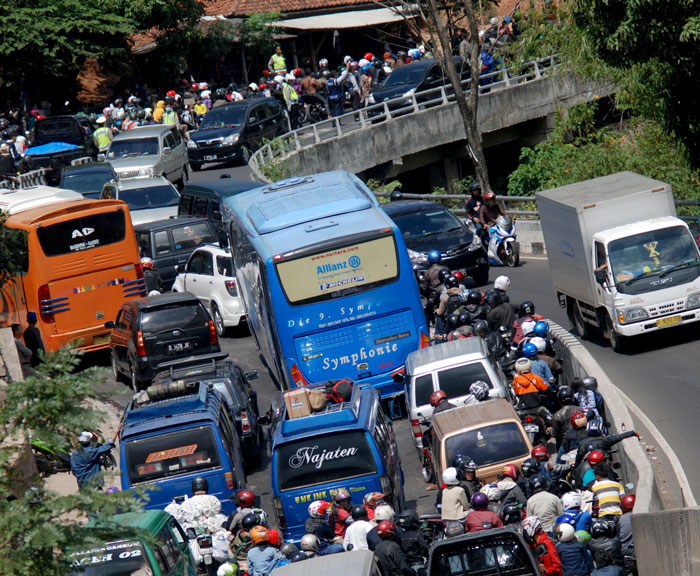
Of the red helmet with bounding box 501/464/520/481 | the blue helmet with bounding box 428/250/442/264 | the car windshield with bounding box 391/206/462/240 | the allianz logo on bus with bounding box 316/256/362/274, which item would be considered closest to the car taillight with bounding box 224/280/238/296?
the car windshield with bounding box 391/206/462/240

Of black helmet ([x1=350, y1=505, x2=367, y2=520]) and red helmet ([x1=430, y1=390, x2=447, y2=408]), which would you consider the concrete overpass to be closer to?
red helmet ([x1=430, y1=390, x2=447, y2=408])

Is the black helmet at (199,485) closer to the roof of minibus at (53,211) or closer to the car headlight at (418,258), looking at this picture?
the roof of minibus at (53,211)

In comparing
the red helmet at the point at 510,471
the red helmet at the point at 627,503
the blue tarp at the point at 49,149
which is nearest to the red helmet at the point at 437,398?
the red helmet at the point at 510,471

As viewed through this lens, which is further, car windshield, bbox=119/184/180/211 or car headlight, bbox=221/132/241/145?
car headlight, bbox=221/132/241/145

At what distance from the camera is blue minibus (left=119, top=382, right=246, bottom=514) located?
47.5ft

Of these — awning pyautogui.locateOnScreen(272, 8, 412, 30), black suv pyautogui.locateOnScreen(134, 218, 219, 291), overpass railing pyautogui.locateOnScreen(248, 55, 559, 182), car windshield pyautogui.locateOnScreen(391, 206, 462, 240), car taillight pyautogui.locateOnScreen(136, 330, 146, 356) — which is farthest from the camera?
awning pyautogui.locateOnScreen(272, 8, 412, 30)

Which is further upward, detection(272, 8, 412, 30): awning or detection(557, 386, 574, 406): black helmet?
detection(272, 8, 412, 30): awning

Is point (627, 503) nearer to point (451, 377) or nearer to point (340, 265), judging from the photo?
point (451, 377)

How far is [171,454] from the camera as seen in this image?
1459 centimetres

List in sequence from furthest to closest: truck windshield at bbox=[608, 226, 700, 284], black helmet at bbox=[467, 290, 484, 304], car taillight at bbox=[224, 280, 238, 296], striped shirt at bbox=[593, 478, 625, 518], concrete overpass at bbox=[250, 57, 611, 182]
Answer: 1. concrete overpass at bbox=[250, 57, 611, 182]
2. car taillight at bbox=[224, 280, 238, 296]
3. black helmet at bbox=[467, 290, 484, 304]
4. truck windshield at bbox=[608, 226, 700, 284]
5. striped shirt at bbox=[593, 478, 625, 518]

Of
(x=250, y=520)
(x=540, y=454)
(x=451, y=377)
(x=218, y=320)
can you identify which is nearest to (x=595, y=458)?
(x=540, y=454)

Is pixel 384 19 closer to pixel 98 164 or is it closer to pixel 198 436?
pixel 98 164

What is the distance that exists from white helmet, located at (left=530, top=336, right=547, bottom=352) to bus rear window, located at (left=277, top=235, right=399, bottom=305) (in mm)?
2630

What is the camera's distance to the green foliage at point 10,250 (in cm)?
2150
